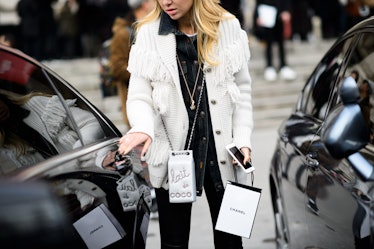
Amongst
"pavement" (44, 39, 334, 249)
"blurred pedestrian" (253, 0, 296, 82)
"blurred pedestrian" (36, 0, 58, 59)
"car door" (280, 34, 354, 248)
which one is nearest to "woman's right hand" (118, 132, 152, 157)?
"car door" (280, 34, 354, 248)

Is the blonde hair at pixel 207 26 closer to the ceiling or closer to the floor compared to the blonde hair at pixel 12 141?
closer to the ceiling

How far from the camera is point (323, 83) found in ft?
18.0

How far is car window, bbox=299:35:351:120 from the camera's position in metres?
5.27

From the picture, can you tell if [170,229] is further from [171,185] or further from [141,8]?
[141,8]

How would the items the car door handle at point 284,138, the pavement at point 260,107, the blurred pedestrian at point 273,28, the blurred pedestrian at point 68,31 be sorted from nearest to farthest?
1. the car door handle at point 284,138
2. the pavement at point 260,107
3. the blurred pedestrian at point 273,28
4. the blurred pedestrian at point 68,31

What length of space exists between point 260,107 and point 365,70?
9.64 metres

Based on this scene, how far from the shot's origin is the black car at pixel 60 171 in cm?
294

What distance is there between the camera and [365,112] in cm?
435

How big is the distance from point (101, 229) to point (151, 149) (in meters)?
0.78

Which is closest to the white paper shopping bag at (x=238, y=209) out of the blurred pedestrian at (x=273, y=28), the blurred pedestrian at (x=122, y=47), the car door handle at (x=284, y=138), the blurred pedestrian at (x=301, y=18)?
the car door handle at (x=284, y=138)

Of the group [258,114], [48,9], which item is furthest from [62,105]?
[48,9]

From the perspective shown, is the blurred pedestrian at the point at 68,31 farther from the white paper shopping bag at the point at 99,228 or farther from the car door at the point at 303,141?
the white paper shopping bag at the point at 99,228

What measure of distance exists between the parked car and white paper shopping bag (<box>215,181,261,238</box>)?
0.31m

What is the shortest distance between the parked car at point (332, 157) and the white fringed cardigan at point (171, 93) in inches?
17.2
